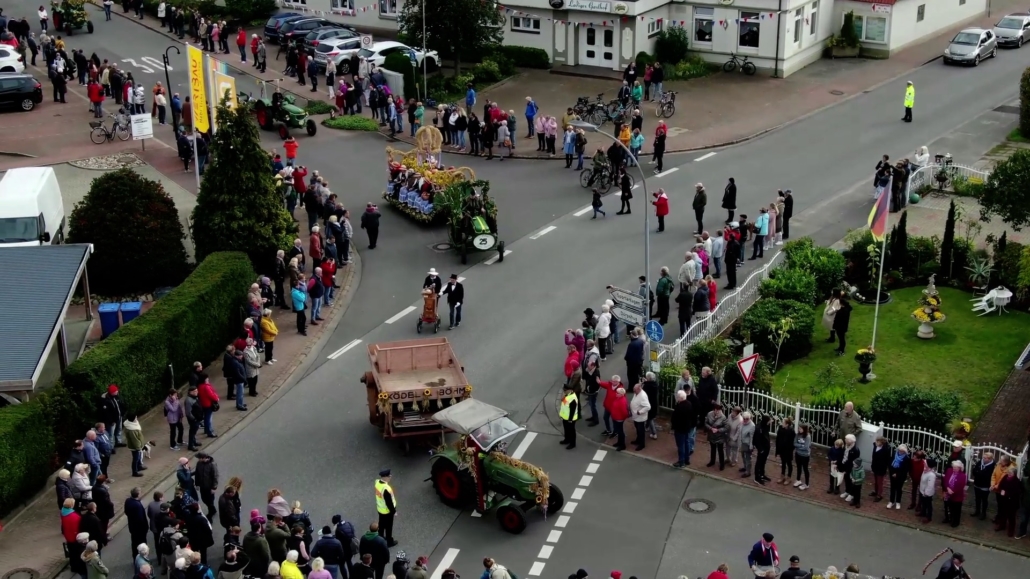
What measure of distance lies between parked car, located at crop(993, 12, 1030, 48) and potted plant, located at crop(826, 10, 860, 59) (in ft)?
20.3

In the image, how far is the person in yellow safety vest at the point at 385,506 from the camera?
22.1m

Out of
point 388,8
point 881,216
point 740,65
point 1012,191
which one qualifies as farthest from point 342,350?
point 388,8

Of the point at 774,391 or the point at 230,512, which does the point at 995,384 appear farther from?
the point at 230,512

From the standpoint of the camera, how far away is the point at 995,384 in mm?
27516

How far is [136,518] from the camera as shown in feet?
72.1

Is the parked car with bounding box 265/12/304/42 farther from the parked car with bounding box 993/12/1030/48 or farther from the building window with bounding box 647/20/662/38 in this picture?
the parked car with bounding box 993/12/1030/48

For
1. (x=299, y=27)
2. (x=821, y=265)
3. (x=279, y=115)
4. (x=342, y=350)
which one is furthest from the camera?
(x=299, y=27)

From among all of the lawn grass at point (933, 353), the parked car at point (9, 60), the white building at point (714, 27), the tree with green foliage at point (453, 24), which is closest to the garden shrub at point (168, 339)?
the lawn grass at point (933, 353)

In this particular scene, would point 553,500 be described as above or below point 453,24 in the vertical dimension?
below

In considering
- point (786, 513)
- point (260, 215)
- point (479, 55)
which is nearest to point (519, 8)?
point (479, 55)

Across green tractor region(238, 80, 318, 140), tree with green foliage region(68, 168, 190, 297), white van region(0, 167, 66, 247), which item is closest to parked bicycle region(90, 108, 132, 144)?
green tractor region(238, 80, 318, 140)

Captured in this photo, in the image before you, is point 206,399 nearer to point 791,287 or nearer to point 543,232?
point 543,232

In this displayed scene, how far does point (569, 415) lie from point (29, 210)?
16421 mm

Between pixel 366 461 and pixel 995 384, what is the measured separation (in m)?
13.2
